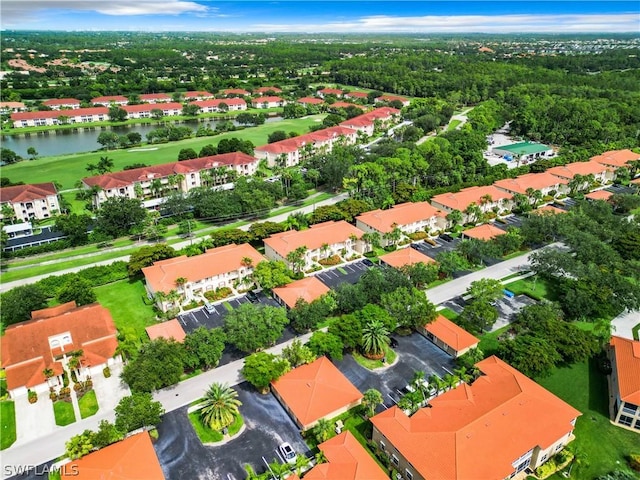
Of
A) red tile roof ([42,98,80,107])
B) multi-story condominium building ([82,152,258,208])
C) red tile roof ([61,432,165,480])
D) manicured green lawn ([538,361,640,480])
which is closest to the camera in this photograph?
red tile roof ([61,432,165,480])

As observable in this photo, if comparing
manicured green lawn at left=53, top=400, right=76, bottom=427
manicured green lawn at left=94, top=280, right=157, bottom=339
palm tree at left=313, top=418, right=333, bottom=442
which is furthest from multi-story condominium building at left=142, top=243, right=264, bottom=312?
palm tree at left=313, top=418, right=333, bottom=442

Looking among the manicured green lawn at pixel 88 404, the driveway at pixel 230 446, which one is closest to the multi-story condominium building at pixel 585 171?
the driveway at pixel 230 446

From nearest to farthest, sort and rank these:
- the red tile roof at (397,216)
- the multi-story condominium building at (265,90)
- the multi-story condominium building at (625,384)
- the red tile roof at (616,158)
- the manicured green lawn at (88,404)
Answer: the multi-story condominium building at (625,384), the manicured green lawn at (88,404), the red tile roof at (397,216), the red tile roof at (616,158), the multi-story condominium building at (265,90)

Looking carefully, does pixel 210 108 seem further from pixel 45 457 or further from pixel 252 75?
pixel 45 457

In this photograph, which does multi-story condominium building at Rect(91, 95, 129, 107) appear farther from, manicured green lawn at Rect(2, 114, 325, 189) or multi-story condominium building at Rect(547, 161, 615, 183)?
multi-story condominium building at Rect(547, 161, 615, 183)

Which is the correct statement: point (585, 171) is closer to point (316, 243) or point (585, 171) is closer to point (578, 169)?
point (578, 169)

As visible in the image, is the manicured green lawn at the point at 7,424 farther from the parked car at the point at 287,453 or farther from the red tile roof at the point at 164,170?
the red tile roof at the point at 164,170
